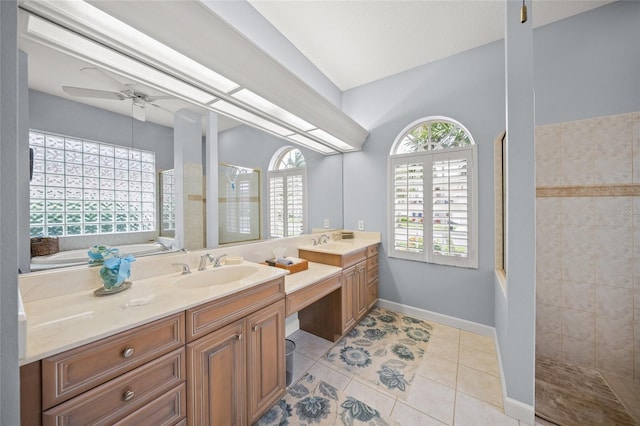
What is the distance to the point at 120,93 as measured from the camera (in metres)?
Answer: 1.30

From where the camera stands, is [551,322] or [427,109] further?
[427,109]

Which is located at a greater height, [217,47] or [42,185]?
[217,47]

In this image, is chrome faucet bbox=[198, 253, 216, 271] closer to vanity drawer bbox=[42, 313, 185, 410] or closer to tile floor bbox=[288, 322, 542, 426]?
vanity drawer bbox=[42, 313, 185, 410]

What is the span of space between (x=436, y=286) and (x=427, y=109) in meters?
2.14

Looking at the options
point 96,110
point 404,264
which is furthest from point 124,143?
point 404,264

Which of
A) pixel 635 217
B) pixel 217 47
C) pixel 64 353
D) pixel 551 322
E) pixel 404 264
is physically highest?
pixel 217 47

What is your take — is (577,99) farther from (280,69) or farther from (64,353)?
(64,353)

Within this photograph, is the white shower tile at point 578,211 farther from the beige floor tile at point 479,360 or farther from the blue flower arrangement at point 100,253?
the blue flower arrangement at point 100,253

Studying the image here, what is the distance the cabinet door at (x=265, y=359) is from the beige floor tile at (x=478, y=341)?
1903 mm

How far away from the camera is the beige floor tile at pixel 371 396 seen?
60.7 inches

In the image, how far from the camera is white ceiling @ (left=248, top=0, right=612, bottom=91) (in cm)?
201

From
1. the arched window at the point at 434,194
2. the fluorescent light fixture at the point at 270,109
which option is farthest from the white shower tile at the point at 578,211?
the fluorescent light fixture at the point at 270,109

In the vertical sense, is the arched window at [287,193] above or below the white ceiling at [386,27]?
below

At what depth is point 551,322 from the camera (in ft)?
7.00
